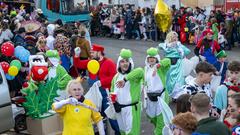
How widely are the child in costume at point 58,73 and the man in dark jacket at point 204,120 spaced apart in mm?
4551

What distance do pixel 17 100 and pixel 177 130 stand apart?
205 inches

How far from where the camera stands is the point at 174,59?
11.3m

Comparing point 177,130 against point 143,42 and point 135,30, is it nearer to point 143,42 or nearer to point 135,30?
point 143,42

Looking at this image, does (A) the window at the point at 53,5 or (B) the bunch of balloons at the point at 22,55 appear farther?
(A) the window at the point at 53,5

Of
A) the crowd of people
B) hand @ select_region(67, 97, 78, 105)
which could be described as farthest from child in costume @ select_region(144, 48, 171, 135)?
hand @ select_region(67, 97, 78, 105)

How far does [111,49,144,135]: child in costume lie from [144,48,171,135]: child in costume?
25.4 inches

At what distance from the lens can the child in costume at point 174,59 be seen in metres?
11.1

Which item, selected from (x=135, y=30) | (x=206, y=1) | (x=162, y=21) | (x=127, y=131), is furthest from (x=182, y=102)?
(x=206, y=1)

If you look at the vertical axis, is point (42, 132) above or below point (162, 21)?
below

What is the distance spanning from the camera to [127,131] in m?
7.75

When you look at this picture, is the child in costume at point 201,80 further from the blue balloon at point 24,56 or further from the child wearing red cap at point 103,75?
the blue balloon at point 24,56

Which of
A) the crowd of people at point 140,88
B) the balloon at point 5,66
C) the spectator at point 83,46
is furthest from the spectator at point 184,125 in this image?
the spectator at point 83,46

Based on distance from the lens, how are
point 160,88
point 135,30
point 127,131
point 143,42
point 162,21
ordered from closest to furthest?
point 127,131, point 160,88, point 162,21, point 143,42, point 135,30

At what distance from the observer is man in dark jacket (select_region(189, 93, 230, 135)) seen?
13.6 ft
